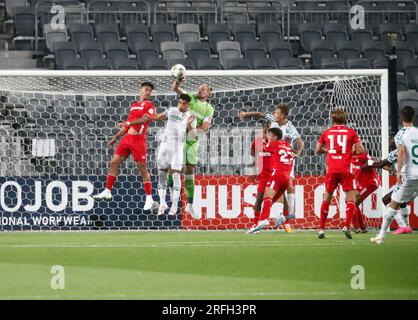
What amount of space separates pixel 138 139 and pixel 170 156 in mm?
657

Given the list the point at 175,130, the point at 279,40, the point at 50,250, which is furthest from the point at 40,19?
the point at 50,250

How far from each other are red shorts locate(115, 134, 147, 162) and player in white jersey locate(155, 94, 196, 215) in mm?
423

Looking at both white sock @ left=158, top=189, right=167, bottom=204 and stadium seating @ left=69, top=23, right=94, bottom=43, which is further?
stadium seating @ left=69, top=23, right=94, bottom=43

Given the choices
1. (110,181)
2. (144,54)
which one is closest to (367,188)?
(110,181)

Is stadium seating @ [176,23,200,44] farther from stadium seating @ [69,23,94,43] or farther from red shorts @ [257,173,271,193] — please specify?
red shorts @ [257,173,271,193]

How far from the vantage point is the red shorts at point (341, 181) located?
14.9m

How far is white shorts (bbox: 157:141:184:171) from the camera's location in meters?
17.6

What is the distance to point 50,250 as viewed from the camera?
42.2 feet

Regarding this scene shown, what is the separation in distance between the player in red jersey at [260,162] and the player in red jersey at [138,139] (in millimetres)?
1741

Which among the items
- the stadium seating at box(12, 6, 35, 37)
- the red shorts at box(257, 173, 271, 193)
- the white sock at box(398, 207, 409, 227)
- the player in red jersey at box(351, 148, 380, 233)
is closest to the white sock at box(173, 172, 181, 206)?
the red shorts at box(257, 173, 271, 193)

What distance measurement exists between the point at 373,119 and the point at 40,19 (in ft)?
33.6

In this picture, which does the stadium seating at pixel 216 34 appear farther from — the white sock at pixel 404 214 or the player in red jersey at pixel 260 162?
the white sock at pixel 404 214

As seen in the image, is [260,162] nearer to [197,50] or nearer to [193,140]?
[193,140]

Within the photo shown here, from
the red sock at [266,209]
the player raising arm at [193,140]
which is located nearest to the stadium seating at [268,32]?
the player raising arm at [193,140]
